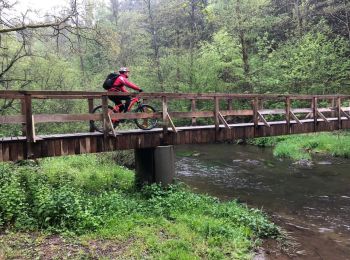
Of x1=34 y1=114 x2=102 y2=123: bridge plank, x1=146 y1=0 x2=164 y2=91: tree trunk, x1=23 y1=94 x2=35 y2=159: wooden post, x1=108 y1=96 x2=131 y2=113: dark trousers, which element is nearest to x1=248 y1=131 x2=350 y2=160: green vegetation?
x1=108 y1=96 x2=131 y2=113: dark trousers

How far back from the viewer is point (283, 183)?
15.2m

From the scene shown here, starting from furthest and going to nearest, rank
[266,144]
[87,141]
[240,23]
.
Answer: [240,23], [266,144], [87,141]

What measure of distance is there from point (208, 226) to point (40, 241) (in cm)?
365

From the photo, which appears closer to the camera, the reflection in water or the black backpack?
the black backpack

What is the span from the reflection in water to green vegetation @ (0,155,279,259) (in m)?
1.84

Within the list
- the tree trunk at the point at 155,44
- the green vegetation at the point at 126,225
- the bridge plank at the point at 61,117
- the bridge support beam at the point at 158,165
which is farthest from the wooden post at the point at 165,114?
the tree trunk at the point at 155,44

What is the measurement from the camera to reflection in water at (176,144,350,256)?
11.0 metres

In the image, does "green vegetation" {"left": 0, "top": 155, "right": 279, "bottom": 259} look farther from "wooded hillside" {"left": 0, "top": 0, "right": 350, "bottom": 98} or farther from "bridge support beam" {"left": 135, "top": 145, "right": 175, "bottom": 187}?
"wooded hillside" {"left": 0, "top": 0, "right": 350, "bottom": 98}

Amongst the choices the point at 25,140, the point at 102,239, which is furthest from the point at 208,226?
the point at 25,140

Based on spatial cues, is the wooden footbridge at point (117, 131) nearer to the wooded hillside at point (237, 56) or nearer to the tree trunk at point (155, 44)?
the wooded hillside at point (237, 56)

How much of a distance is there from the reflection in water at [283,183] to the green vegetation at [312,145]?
2.87ft

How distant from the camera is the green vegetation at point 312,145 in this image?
2120 centimetres

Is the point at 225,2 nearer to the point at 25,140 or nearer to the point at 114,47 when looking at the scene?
the point at 114,47

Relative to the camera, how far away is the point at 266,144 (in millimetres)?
26734
